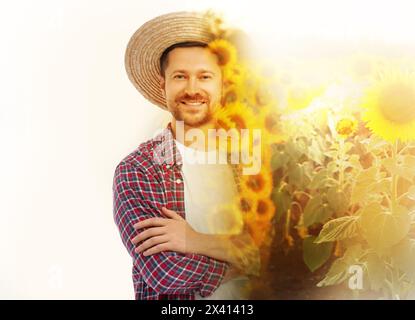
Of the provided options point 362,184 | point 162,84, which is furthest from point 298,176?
point 162,84

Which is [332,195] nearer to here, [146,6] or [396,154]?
[396,154]

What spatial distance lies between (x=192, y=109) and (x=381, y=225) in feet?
2.39

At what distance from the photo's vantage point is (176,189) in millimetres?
1764

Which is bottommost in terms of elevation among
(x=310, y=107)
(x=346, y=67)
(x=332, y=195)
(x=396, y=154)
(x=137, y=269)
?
(x=137, y=269)

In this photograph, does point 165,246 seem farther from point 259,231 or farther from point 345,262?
point 345,262

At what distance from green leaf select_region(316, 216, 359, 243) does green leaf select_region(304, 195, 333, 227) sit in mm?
33

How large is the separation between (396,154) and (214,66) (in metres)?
0.67

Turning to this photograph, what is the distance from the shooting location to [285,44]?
5.80 ft

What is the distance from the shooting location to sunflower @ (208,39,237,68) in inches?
68.7

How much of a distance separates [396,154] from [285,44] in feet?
1.70

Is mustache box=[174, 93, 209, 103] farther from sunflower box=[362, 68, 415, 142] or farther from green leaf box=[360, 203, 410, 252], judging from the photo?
green leaf box=[360, 203, 410, 252]

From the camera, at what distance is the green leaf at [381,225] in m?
1.80
